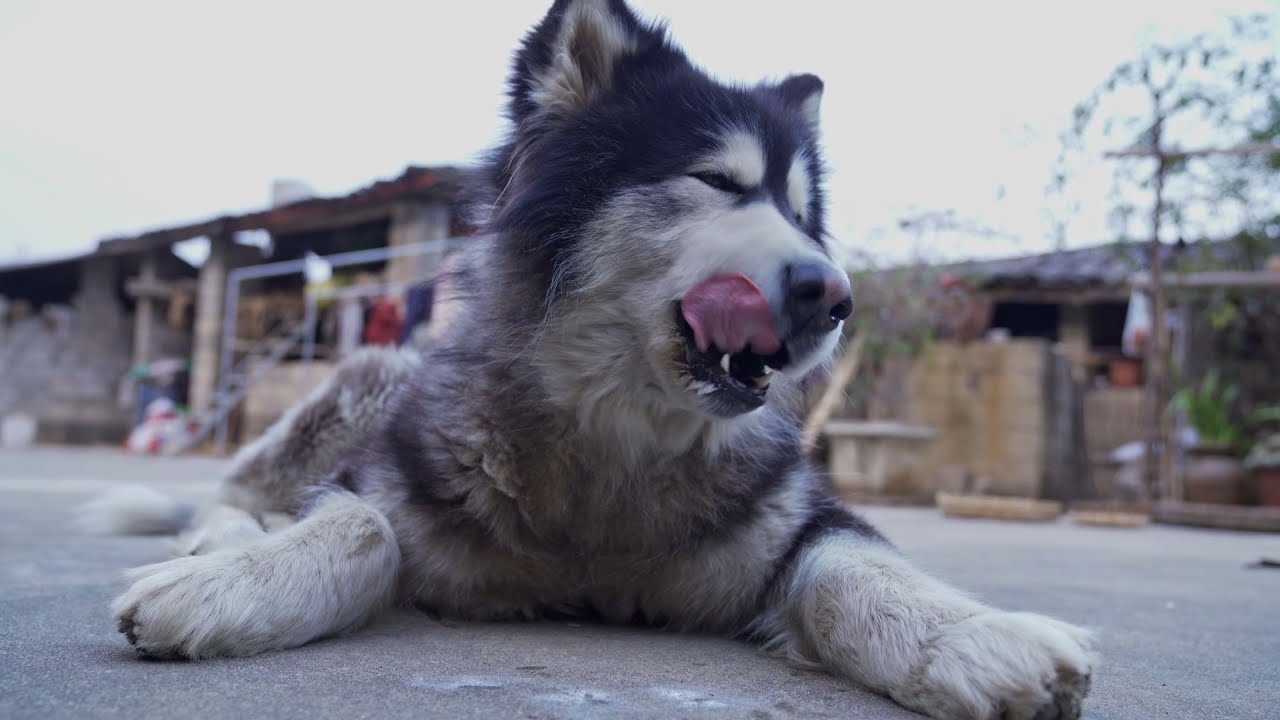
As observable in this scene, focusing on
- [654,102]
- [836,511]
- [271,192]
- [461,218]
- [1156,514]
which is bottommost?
[1156,514]

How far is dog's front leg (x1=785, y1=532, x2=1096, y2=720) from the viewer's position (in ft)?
5.41

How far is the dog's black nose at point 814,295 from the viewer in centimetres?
222

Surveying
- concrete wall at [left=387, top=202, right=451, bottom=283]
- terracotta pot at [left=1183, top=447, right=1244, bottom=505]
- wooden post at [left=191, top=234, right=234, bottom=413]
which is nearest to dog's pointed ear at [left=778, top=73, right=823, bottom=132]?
terracotta pot at [left=1183, top=447, right=1244, bottom=505]

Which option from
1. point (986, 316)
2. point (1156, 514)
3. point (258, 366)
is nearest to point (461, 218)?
point (1156, 514)

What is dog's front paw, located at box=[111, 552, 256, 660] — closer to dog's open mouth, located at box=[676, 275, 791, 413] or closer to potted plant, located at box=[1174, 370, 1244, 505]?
dog's open mouth, located at box=[676, 275, 791, 413]

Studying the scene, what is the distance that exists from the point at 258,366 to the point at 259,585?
1604 cm

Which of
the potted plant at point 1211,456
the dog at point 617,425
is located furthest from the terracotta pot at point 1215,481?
the dog at point 617,425

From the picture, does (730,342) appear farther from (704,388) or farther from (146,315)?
(146,315)

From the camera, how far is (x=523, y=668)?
1976mm

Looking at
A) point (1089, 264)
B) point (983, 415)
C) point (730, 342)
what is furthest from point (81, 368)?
point (730, 342)

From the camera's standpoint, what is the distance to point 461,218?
10.8 ft

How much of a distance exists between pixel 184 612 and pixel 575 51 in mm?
1837

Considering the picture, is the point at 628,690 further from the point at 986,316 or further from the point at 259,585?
the point at 986,316

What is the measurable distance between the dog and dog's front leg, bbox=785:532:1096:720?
1 cm
